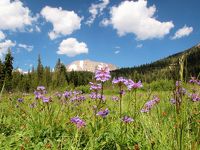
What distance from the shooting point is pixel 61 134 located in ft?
14.4

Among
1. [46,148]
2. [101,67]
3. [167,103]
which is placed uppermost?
[101,67]

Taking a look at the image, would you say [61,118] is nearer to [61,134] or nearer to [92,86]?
[61,134]

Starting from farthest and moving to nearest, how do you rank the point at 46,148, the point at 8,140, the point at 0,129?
the point at 0,129 < the point at 8,140 < the point at 46,148

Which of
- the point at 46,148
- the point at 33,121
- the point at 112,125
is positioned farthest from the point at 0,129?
the point at 112,125

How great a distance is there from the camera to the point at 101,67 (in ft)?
12.7

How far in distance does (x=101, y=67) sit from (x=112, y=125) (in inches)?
42.3

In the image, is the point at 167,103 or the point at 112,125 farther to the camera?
the point at 167,103

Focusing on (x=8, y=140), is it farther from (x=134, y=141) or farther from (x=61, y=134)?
(x=134, y=141)

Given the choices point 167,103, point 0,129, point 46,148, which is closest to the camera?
point 46,148

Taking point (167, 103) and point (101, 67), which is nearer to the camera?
point (101, 67)

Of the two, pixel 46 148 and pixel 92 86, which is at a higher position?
pixel 92 86

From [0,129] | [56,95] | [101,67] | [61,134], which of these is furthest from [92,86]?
[56,95]

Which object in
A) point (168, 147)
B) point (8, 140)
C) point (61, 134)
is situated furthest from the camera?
point (61, 134)

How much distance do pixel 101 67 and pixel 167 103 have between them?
3.62 metres
